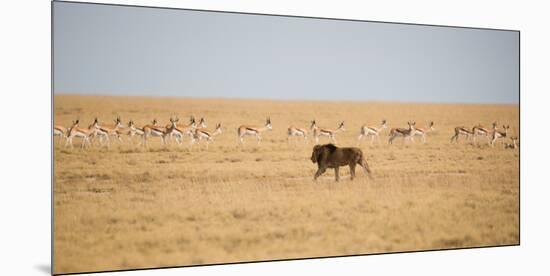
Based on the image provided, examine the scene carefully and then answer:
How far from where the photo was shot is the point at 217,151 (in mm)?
8664

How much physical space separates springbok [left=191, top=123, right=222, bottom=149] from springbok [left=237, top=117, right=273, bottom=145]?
24cm

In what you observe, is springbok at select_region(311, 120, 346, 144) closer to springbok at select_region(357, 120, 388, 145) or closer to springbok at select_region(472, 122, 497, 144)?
springbok at select_region(357, 120, 388, 145)

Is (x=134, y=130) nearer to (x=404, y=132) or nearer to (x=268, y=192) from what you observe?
(x=268, y=192)

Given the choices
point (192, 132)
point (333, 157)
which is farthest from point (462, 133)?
point (192, 132)

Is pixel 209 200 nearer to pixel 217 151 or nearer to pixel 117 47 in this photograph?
pixel 217 151

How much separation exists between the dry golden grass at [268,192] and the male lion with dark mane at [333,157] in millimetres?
85

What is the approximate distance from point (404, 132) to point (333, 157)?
928 mm

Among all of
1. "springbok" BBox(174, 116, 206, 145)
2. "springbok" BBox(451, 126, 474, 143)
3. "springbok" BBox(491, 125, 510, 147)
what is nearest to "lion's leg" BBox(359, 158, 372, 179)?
"springbok" BBox(451, 126, 474, 143)

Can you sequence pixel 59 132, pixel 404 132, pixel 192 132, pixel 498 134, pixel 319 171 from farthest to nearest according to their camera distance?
pixel 498 134, pixel 404 132, pixel 319 171, pixel 192 132, pixel 59 132

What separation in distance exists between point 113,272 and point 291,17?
3.25 meters

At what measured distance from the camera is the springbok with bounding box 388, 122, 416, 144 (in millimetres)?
9344

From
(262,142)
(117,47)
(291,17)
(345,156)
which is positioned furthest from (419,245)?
(117,47)

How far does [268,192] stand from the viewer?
883cm

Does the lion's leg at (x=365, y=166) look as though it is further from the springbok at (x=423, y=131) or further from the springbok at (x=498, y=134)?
the springbok at (x=498, y=134)
